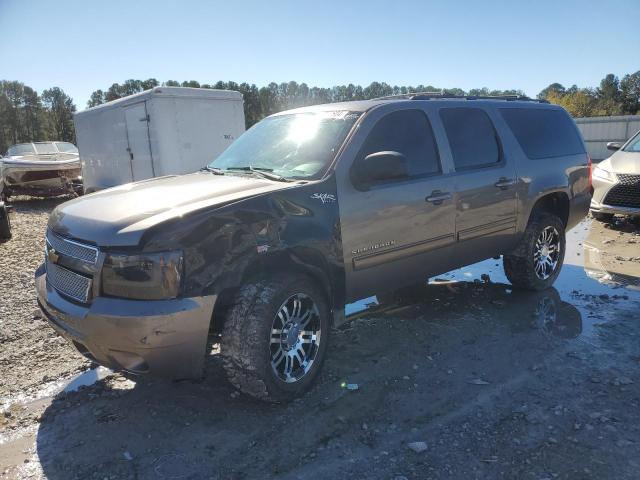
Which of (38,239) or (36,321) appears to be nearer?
(36,321)

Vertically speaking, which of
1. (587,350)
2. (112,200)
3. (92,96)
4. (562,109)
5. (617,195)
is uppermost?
(92,96)

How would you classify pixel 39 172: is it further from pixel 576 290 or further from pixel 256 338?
pixel 576 290

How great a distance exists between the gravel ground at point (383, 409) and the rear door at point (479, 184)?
0.77 metres

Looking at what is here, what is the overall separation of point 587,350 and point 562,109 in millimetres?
3189

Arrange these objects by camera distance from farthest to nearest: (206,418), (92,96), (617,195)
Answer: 1. (92,96)
2. (617,195)
3. (206,418)

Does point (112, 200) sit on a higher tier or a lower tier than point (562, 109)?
lower

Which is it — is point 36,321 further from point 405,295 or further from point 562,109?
point 562,109

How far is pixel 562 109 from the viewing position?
597 centimetres

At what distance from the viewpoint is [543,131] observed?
218 inches

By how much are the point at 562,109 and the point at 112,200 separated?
5.23 meters

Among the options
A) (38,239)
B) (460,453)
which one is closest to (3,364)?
(460,453)

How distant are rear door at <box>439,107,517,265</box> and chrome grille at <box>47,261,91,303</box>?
3.06 m

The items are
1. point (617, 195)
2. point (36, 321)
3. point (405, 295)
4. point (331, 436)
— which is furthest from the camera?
point (617, 195)

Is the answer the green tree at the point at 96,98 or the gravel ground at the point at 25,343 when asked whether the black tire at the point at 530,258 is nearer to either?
the gravel ground at the point at 25,343
